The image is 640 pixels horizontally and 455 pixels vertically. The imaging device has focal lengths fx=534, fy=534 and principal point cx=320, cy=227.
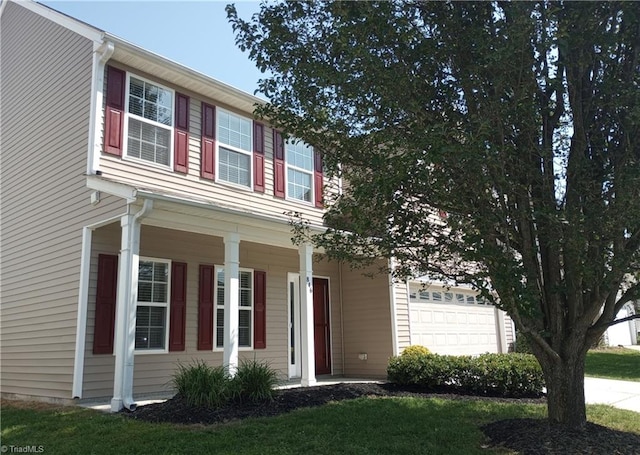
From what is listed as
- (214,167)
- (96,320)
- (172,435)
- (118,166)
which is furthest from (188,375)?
(214,167)

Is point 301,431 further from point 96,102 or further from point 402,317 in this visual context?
point 402,317

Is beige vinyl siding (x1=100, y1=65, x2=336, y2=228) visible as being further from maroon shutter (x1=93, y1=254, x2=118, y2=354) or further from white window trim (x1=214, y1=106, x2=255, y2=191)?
maroon shutter (x1=93, y1=254, x2=118, y2=354)

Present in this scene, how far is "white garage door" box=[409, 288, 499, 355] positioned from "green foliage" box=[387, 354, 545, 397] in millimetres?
2298

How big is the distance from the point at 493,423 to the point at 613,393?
4.72 meters

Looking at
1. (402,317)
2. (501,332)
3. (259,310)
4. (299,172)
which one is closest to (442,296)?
(402,317)

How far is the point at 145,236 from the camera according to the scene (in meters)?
9.37

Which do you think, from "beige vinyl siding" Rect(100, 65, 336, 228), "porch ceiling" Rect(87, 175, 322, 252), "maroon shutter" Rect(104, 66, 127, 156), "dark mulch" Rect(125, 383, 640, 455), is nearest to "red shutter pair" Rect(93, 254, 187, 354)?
"porch ceiling" Rect(87, 175, 322, 252)

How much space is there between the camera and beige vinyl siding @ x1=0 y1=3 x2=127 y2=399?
29.1ft

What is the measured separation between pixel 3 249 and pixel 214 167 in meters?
4.85

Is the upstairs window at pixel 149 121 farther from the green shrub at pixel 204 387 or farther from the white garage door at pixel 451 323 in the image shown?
the white garage door at pixel 451 323

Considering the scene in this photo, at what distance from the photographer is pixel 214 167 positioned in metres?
10.5

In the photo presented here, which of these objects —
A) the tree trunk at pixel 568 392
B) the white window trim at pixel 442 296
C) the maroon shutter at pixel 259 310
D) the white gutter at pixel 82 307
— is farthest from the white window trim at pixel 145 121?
the tree trunk at pixel 568 392

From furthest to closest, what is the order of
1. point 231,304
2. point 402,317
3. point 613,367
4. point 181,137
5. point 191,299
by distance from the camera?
point 613,367 → point 402,317 → point 181,137 → point 191,299 → point 231,304

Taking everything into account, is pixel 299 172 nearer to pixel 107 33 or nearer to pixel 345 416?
pixel 107 33
